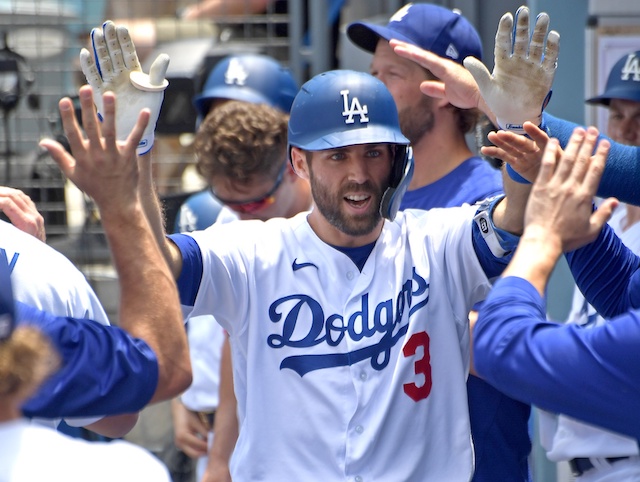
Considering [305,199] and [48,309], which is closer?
[48,309]

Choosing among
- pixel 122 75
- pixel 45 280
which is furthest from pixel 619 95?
pixel 45 280

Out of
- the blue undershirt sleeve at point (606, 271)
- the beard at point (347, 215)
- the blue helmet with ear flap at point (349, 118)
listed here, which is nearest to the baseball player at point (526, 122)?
the blue undershirt sleeve at point (606, 271)

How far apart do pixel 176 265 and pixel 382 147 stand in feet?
2.30

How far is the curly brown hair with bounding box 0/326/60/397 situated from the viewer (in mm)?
1797

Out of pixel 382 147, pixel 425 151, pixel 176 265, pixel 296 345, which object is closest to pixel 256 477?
pixel 296 345

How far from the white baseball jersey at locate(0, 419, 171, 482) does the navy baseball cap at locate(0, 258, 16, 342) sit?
20cm

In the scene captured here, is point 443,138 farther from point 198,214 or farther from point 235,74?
point 235,74

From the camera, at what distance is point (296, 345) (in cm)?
287

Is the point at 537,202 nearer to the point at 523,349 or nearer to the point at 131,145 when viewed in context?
the point at 523,349

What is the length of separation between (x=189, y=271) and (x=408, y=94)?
1306 mm

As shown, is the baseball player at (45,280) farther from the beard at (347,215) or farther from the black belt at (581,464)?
the black belt at (581,464)

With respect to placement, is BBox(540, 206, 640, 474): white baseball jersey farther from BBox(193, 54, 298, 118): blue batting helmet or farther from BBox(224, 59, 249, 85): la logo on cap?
BBox(224, 59, 249, 85): la logo on cap

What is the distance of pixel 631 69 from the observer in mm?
4047

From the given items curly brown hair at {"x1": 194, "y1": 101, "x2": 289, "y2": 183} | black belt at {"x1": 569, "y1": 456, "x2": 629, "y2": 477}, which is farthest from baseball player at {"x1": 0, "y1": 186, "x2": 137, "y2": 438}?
black belt at {"x1": 569, "y1": 456, "x2": 629, "y2": 477}
